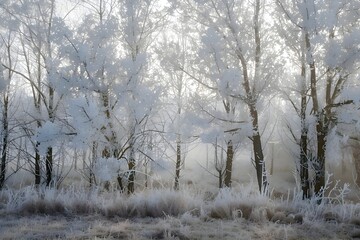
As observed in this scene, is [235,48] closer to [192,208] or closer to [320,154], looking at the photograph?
[320,154]

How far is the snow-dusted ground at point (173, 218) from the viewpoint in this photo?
4.02 meters

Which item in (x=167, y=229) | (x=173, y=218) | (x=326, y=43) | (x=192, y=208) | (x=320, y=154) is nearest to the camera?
(x=167, y=229)

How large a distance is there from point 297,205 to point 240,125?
5.75 m

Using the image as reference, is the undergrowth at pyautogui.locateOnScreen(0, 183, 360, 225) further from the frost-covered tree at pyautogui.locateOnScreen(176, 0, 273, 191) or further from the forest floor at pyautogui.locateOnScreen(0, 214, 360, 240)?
the frost-covered tree at pyautogui.locateOnScreen(176, 0, 273, 191)

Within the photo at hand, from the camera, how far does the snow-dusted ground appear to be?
13.2ft

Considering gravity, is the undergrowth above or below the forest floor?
above

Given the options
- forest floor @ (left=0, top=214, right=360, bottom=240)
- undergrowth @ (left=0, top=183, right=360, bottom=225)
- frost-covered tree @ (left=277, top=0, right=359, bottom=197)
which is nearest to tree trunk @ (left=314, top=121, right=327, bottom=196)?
frost-covered tree @ (left=277, top=0, right=359, bottom=197)

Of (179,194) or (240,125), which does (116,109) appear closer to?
(240,125)

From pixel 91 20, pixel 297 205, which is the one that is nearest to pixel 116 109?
pixel 91 20

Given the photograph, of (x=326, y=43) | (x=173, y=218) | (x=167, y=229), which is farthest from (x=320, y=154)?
(x=167, y=229)

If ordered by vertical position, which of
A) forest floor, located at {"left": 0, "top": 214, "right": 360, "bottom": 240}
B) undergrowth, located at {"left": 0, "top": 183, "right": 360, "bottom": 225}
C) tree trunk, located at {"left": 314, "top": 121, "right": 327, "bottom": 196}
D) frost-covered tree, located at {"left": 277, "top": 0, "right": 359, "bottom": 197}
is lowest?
forest floor, located at {"left": 0, "top": 214, "right": 360, "bottom": 240}

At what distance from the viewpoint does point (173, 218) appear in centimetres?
479

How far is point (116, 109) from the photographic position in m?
9.90

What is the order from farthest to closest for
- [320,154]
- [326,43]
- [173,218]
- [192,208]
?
[320,154]
[326,43]
[192,208]
[173,218]
